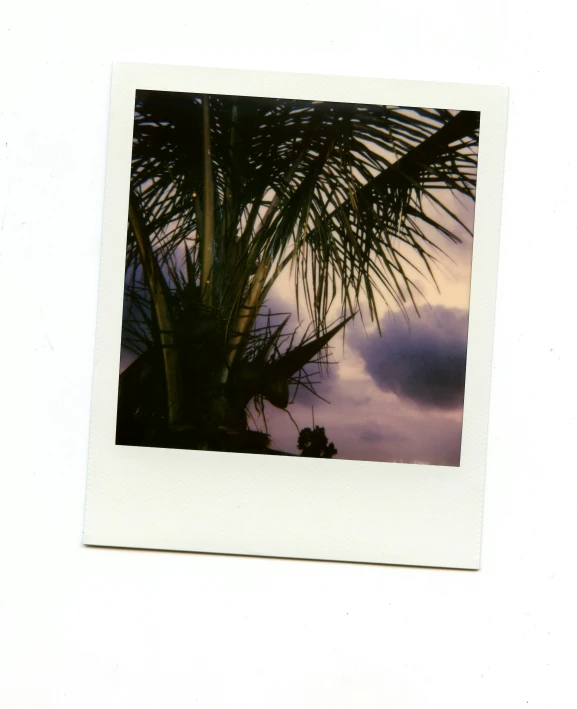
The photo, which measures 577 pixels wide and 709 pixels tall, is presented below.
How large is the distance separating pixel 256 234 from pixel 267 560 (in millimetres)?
540

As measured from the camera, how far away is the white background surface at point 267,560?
3.47 ft

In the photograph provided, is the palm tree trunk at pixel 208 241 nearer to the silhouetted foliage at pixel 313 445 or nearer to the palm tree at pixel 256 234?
the palm tree at pixel 256 234

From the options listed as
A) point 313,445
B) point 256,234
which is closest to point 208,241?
point 256,234

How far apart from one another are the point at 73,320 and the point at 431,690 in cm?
86

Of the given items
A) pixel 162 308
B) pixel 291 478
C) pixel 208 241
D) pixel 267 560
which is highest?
pixel 208 241

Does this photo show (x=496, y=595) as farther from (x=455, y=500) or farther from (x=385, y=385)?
(x=385, y=385)

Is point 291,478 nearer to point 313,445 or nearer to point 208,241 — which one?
point 313,445

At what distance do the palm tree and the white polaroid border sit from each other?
0.07ft

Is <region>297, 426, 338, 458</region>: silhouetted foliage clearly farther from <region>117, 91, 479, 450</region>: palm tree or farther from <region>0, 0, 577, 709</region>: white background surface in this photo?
<region>0, 0, 577, 709</region>: white background surface

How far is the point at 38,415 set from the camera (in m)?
1.08

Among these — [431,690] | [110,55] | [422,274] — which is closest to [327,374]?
[422,274]

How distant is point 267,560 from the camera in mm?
1062

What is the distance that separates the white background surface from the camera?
1.06 m

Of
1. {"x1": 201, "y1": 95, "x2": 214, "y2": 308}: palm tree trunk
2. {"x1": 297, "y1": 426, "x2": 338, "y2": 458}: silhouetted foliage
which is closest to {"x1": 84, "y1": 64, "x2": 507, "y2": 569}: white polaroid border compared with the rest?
{"x1": 297, "y1": 426, "x2": 338, "y2": 458}: silhouetted foliage
